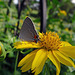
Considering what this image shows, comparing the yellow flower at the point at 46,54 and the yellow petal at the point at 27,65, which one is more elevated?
the yellow flower at the point at 46,54

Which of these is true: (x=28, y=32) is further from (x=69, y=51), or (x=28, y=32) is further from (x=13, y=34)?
(x=13, y=34)

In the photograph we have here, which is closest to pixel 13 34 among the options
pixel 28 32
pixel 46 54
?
pixel 28 32

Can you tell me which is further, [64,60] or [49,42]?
[49,42]

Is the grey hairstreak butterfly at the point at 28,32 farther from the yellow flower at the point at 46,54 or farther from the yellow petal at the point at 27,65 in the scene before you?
the yellow petal at the point at 27,65

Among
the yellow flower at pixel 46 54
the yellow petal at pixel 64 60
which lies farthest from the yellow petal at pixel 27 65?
the yellow petal at pixel 64 60

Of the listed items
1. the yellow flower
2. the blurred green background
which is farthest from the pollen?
the blurred green background

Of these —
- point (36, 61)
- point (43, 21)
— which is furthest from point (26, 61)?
point (43, 21)

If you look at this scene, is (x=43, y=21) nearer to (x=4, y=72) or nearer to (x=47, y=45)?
(x=47, y=45)
